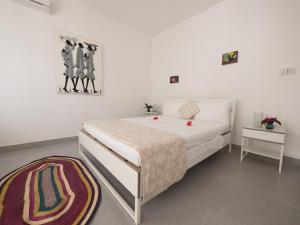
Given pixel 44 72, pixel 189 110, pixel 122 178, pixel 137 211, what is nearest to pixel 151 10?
pixel 189 110

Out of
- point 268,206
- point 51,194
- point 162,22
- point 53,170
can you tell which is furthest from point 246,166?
point 162,22

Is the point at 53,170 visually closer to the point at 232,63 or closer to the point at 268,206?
the point at 268,206

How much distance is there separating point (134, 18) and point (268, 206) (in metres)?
4.34

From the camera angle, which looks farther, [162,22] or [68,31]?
[162,22]

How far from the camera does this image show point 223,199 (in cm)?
137

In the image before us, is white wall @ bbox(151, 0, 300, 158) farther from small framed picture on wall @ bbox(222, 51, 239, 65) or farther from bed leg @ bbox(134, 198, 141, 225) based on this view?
bed leg @ bbox(134, 198, 141, 225)

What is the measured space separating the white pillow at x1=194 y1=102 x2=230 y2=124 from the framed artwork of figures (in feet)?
8.32

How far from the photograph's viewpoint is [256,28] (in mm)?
2373

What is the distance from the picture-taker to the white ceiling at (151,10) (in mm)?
2852

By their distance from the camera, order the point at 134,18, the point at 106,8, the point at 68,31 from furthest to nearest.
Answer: the point at 134,18 → the point at 106,8 → the point at 68,31

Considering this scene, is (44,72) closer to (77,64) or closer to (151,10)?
(77,64)

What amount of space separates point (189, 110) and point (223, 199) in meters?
1.75

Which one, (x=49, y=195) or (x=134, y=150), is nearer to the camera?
(x=134, y=150)

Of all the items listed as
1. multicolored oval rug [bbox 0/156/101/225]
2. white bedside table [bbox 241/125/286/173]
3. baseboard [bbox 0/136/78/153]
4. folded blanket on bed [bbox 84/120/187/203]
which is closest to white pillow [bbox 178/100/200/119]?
white bedside table [bbox 241/125/286/173]
